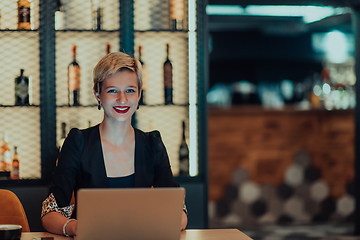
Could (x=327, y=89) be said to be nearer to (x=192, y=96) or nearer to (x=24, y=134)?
(x=192, y=96)

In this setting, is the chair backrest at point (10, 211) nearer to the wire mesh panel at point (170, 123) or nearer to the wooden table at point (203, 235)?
the wooden table at point (203, 235)

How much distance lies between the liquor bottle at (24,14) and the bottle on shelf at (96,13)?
45 centimetres

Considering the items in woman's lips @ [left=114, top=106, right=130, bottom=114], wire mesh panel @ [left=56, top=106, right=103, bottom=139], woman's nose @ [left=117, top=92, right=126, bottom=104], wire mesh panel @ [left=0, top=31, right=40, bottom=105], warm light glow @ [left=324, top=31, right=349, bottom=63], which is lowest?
wire mesh panel @ [left=56, top=106, right=103, bottom=139]

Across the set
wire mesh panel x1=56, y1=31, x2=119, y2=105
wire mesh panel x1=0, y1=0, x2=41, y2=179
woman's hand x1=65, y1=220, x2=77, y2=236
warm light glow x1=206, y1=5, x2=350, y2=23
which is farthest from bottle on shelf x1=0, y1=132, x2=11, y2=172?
warm light glow x1=206, y1=5, x2=350, y2=23

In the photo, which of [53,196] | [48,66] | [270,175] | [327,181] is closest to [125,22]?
[48,66]

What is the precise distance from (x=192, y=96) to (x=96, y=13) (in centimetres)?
94

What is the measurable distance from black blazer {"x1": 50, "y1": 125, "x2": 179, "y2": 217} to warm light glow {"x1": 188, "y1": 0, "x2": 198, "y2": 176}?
1.22 metres

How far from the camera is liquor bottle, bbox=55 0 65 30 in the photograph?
292 cm

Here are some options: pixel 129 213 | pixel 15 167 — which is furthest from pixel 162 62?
pixel 129 213

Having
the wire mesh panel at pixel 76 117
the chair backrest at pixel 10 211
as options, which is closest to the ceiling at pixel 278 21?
the wire mesh panel at pixel 76 117

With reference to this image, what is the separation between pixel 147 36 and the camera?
310 centimetres

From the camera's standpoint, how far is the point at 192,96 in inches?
120

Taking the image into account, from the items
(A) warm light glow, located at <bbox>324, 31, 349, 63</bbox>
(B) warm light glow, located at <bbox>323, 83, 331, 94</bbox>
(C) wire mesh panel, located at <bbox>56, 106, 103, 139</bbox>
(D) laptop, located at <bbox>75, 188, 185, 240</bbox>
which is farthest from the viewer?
(A) warm light glow, located at <bbox>324, 31, 349, 63</bbox>

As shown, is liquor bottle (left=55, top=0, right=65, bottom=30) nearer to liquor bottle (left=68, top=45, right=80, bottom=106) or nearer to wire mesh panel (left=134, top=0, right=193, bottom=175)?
liquor bottle (left=68, top=45, right=80, bottom=106)
